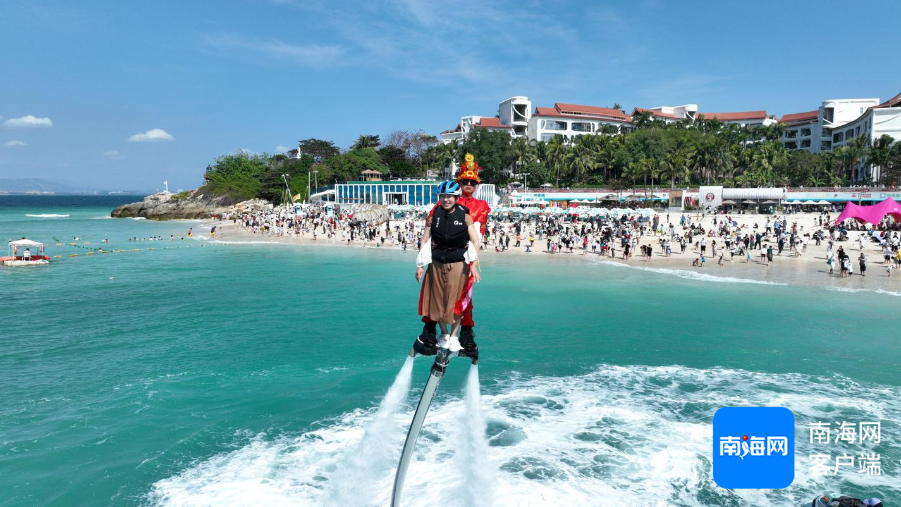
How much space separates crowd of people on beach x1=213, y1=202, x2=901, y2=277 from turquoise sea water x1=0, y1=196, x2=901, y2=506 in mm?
11615

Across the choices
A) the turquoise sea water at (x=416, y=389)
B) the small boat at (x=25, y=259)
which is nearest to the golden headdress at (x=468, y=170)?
the turquoise sea water at (x=416, y=389)

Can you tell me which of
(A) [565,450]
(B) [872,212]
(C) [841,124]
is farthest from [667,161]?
(A) [565,450]

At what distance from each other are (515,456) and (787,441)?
575 centimetres

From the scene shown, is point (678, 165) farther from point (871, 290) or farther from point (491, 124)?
point (871, 290)

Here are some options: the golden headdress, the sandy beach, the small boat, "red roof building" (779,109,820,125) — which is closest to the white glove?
the golden headdress

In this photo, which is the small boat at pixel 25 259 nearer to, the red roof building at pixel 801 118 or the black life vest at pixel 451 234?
the black life vest at pixel 451 234

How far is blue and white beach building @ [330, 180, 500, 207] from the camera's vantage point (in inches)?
3593

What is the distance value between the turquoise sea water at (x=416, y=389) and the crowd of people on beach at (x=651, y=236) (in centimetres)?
1162

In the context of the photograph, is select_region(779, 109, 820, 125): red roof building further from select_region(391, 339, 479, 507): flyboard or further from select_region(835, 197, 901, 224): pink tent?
select_region(391, 339, 479, 507): flyboard

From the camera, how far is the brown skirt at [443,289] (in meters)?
4.60

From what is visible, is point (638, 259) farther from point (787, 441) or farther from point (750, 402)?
point (787, 441)

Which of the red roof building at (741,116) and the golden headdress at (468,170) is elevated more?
the red roof building at (741,116)

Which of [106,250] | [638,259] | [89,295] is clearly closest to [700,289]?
[638,259]

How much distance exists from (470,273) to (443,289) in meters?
0.29
